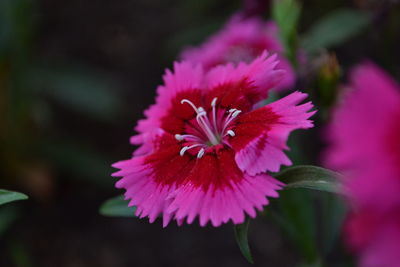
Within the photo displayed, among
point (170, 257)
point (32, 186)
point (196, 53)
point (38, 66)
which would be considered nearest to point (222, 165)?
point (196, 53)

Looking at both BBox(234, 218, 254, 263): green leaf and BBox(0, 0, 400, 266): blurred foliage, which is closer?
BBox(234, 218, 254, 263): green leaf

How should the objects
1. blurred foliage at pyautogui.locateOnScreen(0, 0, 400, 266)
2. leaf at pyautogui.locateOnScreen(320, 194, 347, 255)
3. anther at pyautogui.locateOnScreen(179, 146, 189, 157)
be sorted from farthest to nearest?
blurred foliage at pyautogui.locateOnScreen(0, 0, 400, 266) → leaf at pyautogui.locateOnScreen(320, 194, 347, 255) → anther at pyautogui.locateOnScreen(179, 146, 189, 157)

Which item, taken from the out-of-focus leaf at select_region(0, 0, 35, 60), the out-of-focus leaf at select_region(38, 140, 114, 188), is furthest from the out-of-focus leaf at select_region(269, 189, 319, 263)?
the out-of-focus leaf at select_region(0, 0, 35, 60)

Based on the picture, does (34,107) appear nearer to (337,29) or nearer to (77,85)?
(77,85)

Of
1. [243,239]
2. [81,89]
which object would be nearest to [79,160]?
[81,89]

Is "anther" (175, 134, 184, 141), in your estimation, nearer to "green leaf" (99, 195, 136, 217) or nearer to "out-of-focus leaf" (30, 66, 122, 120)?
"green leaf" (99, 195, 136, 217)

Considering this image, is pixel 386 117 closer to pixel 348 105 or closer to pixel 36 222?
pixel 348 105

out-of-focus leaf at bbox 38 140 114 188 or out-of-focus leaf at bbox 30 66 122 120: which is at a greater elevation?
out-of-focus leaf at bbox 30 66 122 120
